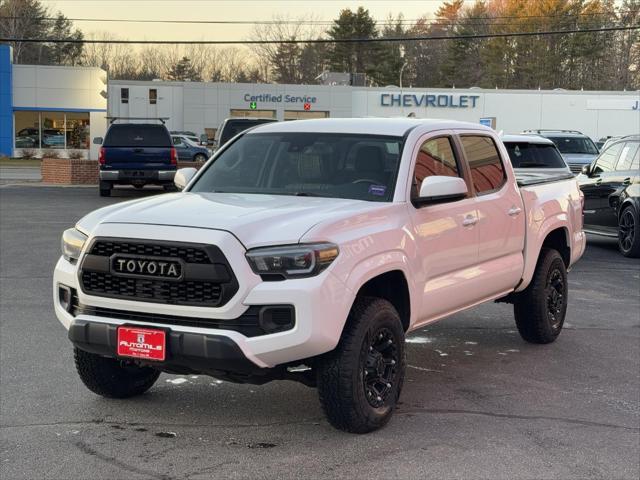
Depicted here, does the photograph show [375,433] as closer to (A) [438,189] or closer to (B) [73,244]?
(A) [438,189]

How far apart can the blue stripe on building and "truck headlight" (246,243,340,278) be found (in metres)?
51.2

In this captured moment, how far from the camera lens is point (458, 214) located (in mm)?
5957

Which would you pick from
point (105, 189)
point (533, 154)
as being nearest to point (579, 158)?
point (533, 154)

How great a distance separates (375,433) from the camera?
504 cm

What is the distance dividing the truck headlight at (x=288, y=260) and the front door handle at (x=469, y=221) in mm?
1773

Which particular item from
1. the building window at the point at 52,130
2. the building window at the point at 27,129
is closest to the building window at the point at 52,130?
the building window at the point at 52,130

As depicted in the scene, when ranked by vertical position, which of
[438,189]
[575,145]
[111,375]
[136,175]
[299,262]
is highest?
[575,145]

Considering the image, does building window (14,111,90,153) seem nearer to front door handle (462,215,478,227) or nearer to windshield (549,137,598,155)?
windshield (549,137,598,155)

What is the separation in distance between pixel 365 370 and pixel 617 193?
394 inches

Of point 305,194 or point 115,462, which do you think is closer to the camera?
point 115,462

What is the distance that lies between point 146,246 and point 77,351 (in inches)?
48.4

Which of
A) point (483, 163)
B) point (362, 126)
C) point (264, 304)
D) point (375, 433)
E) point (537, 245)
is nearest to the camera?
point (264, 304)

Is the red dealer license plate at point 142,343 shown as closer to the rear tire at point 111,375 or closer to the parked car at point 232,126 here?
the rear tire at point 111,375

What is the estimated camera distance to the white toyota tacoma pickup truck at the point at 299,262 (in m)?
4.50
